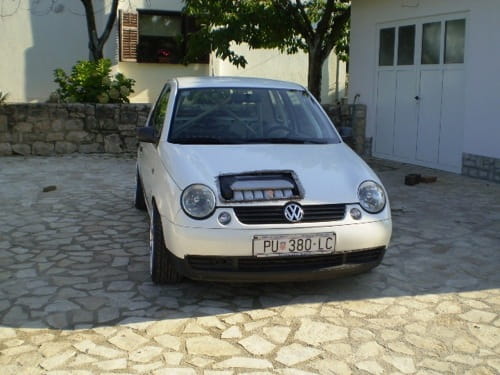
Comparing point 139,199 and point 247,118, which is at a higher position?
point 247,118

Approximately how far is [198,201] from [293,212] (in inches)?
25.2

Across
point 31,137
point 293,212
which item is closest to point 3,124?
point 31,137

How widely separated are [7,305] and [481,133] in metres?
7.51

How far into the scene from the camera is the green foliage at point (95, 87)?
1184cm

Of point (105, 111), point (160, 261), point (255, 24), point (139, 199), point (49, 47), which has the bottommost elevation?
point (160, 261)

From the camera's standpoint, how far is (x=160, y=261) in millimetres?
4434

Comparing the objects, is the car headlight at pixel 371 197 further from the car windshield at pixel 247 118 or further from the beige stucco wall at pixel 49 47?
the beige stucco wall at pixel 49 47

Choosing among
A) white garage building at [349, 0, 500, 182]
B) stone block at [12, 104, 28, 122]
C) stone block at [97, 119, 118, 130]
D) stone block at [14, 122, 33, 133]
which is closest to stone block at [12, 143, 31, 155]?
stone block at [14, 122, 33, 133]

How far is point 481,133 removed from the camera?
30.5ft

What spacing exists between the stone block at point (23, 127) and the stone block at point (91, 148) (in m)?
0.95

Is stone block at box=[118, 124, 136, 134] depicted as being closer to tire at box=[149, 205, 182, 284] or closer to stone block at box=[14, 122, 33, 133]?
stone block at box=[14, 122, 33, 133]

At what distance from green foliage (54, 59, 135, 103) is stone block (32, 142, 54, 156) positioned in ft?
3.80

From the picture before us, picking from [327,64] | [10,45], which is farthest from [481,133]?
[10,45]

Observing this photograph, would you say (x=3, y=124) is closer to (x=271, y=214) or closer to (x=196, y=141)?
(x=196, y=141)
